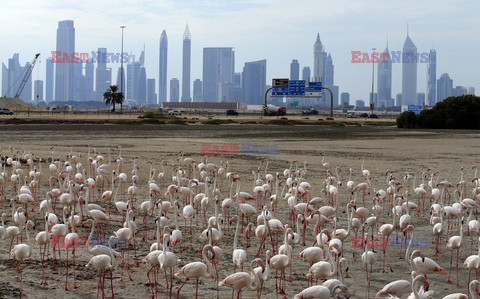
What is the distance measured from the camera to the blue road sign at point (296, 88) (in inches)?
4496

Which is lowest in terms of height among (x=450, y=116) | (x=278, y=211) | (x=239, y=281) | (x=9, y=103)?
(x=278, y=211)

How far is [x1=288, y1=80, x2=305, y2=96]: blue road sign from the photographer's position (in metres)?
114

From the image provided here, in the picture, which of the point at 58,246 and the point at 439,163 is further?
the point at 439,163

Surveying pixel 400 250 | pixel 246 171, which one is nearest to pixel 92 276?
pixel 400 250

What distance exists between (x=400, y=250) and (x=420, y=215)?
3699 millimetres

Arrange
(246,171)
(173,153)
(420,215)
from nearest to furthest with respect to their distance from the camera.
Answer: (420,215) < (246,171) < (173,153)

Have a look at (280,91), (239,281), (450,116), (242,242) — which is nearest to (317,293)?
(239,281)

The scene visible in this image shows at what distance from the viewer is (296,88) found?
115375mm

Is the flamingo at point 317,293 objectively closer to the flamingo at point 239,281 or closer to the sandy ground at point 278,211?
the flamingo at point 239,281

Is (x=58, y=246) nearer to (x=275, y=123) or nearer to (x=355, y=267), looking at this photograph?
(x=355, y=267)

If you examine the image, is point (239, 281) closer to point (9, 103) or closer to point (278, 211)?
point (278, 211)

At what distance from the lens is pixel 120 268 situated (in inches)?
416

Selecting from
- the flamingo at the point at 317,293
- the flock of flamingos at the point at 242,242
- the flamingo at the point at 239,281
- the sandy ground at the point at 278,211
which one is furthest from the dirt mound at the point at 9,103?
the flamingo at the point at 317,293

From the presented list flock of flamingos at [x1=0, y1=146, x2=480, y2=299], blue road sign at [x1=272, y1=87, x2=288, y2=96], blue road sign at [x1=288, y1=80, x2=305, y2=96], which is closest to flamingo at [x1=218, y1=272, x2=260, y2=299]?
flock of flamingos at [x1=0, y1=146, x2=480, y2=299]
